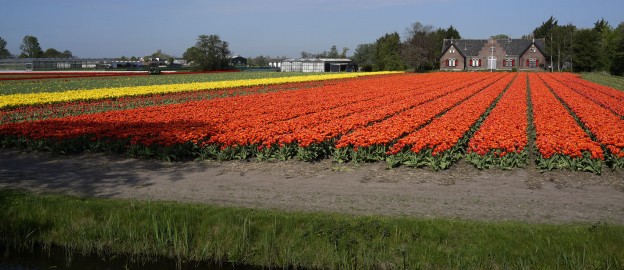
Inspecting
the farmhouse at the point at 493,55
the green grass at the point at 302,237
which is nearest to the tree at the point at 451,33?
the farmhouse at the point at 493,55

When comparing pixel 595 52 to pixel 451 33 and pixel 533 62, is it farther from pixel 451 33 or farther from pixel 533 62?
pixel 451 33

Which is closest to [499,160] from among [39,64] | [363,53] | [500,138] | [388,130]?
[500,138]

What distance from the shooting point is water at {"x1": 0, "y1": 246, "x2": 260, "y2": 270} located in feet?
22.6

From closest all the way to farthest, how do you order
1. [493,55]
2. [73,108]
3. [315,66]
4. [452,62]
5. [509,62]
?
1. [73,108]
2. [509,62]
3. [493,55]
4. [452,62]
5. [315,66]

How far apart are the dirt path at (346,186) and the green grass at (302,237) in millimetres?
→ 899

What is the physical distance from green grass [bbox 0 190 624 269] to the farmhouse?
110 meters

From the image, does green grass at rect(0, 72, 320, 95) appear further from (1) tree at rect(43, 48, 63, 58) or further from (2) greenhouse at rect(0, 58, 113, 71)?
(1) tree at rect(43, 48, 63, 58)

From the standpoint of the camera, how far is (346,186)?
33.6 feet

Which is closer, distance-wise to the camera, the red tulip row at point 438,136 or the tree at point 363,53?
the red tulip row at point 438,136

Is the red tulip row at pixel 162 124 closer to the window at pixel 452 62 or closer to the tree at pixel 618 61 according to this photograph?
the tree at pixel 618 61

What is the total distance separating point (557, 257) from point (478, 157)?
589 centimetres

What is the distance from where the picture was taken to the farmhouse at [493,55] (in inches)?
4299

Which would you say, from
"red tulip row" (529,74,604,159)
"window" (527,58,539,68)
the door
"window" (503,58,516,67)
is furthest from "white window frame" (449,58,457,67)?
"red tulip row" (529,74,604,159)

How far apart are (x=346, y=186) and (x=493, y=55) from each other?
11119 centimetres
